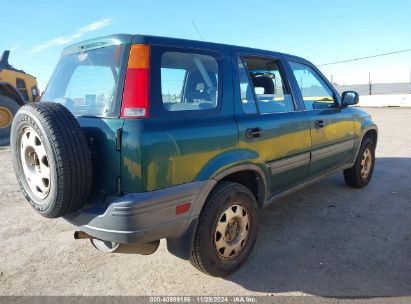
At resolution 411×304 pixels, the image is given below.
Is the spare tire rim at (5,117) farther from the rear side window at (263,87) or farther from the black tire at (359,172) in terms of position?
the black tire at (359,172)

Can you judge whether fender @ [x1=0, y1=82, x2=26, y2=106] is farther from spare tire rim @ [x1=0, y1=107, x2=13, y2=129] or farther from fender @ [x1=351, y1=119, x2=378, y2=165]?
fender @ [x1=351, y1=119, x2=378, y2=165]

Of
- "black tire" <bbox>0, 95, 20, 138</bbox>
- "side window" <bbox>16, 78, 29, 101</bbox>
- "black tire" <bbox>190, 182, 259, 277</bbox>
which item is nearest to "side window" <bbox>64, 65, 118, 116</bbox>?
"black tire" <bbox>190, 182, 259, 277</bbox>

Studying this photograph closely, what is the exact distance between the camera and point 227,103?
2.82 metres

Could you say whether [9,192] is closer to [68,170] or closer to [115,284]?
[115,284]

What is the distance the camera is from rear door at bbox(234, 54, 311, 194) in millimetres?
2975

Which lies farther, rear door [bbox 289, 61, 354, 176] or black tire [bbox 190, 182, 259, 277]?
rear door [bbox 289, 61, 354, 176]

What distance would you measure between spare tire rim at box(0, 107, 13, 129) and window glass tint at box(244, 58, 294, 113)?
1009cm

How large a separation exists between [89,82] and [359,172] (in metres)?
4.04

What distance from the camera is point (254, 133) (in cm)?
298

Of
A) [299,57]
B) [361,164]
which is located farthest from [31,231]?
[361,164]

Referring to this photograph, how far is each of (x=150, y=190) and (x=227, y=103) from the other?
1.02 metres

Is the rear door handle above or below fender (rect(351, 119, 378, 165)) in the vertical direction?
above

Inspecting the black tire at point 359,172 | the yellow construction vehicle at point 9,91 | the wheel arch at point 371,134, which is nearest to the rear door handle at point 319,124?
the black tire at point 359,172

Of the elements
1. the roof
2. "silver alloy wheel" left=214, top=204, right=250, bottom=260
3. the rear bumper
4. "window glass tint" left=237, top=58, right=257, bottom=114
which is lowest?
"silver alloy wheel" left=214, top=204, right=250, bottom=260
